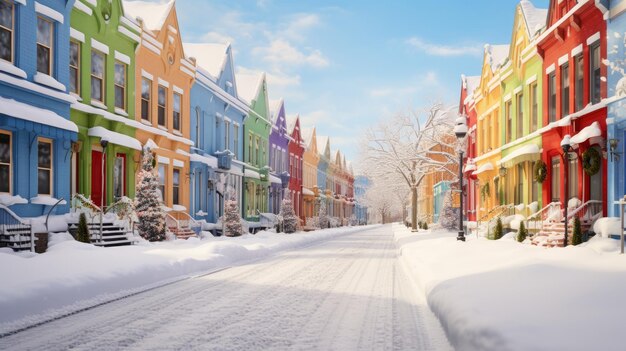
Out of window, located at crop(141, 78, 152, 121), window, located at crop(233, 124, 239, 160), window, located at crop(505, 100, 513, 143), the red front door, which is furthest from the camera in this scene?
window, located at crop(233, 124, 239, 160)

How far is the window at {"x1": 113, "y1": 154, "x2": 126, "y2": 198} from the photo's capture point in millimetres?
21003

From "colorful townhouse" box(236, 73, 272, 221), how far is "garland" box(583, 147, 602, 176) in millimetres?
21584

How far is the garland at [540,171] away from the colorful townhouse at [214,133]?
14935 millimetres

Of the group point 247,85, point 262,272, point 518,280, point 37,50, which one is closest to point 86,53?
point 37,50

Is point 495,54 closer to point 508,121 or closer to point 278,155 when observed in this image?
point 508,121

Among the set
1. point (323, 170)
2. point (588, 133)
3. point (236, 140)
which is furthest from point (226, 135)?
point (323, 170)

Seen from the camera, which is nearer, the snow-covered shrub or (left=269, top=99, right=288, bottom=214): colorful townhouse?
the snow-covered shrub

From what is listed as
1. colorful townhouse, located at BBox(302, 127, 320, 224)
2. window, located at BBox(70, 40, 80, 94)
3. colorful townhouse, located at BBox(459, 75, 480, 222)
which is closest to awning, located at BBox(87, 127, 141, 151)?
window, located at BBox(70, 40, 80, 94)

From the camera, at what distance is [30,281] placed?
8070mm

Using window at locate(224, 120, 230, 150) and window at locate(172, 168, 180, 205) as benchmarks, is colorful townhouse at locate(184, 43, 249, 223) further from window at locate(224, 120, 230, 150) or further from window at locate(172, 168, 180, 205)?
window at locate(172, 168, 180, 205)

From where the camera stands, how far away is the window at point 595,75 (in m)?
17.9

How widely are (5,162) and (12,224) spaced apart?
1654 mm

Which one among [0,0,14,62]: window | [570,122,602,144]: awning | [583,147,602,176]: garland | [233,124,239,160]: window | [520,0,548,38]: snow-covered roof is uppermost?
[520,0,548,38]: snow-covered roof

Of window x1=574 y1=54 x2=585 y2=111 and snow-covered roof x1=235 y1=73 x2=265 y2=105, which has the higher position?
snow-covered roof x1=235 y1=73 x2=265 y2=105
